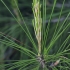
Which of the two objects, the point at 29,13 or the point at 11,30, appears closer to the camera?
the point at 11,30

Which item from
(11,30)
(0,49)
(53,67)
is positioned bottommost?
(53,67)

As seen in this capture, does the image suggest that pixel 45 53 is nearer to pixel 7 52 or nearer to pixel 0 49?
pixel 0 49

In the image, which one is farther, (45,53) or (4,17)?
(4,17)

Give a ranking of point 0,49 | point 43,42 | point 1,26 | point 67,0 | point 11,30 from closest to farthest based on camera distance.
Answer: point 43,42, point 0,49, point 11,30, point 67,0, point 1,26

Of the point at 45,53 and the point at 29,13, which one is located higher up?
the point at 29,13

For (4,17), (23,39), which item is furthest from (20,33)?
(4,17)

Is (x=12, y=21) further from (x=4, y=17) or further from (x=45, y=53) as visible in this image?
(x=45, y=53)

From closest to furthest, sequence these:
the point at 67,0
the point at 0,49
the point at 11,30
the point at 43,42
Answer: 1. the point at 43,42
2. the point at 0,49
3. the point at 11,30
4. the point at 67,0

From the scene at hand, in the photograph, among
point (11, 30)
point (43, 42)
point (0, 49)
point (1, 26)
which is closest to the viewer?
point (43, 42)

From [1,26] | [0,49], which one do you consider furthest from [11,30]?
[1,26]
